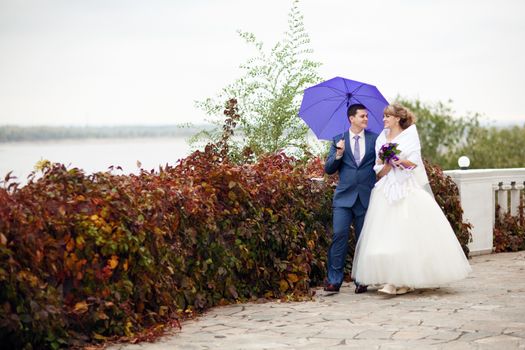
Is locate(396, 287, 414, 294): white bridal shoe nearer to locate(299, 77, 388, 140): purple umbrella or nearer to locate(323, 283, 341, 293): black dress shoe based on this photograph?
locate(323, 283, 341, 293): black dress shoe

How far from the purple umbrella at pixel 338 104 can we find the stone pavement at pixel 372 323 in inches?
62.8

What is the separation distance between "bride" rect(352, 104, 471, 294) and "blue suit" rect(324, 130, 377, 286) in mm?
135

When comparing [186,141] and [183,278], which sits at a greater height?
[186,141]

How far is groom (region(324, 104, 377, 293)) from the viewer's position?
332 inches

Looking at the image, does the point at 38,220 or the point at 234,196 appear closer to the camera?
the point at 38,220

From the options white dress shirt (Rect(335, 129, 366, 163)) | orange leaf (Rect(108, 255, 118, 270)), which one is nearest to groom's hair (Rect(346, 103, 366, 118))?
white dress shirt (Rect(335, 129, 366, 163))

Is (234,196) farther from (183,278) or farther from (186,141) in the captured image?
(186,141)

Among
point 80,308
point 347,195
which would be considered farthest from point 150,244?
point 347,195

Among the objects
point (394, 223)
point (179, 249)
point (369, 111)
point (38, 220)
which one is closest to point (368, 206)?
point (394, 223)

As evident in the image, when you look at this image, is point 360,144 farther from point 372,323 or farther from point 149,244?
point 149,244

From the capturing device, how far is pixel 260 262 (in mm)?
8203

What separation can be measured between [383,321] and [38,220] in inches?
109

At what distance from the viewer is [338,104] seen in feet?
29.0

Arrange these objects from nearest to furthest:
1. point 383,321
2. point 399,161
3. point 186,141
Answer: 1. point 383,321
2. point 399,161
3. point 186,141
